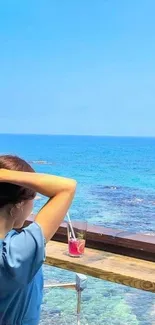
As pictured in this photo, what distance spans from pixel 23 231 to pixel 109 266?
709mm

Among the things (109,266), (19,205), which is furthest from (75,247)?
(19,205)

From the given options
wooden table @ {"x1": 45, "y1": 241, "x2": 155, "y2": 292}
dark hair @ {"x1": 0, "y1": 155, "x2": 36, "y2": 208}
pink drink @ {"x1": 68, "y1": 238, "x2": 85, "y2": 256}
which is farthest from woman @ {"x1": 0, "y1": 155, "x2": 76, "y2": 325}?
pink drink @ {"x1": 68, "y1": 238, "x2": 85, "y2": 256}

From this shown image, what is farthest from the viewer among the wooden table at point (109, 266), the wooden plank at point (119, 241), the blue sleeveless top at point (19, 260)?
the wooden plank at point (119, 241)

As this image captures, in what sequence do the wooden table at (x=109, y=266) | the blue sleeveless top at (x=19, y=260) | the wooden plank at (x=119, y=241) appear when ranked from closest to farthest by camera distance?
1. the blue sleeveless top at (x=19, y=260)
2. the wooden table at (x=109, y=266)
3. the wooden plank at (x=119, y=241)

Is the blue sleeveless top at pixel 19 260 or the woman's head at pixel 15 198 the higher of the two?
→ the woman's head at pixel 15 198

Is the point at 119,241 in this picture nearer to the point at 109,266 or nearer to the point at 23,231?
the point at 109,266

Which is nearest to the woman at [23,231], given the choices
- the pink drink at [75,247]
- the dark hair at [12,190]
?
the dark hair at [12,190]

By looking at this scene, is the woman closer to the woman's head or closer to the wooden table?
the woman's head

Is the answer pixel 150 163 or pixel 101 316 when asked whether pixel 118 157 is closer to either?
pixel 150 163

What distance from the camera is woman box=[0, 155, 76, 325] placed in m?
0.64

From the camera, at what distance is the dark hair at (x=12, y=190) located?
0.72 m

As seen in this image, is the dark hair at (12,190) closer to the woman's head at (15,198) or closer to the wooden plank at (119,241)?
the woman's head at (15,198)

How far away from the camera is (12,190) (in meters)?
0.73

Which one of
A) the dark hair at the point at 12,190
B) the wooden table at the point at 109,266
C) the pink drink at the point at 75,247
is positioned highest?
the dark hair at the point at 12,190
